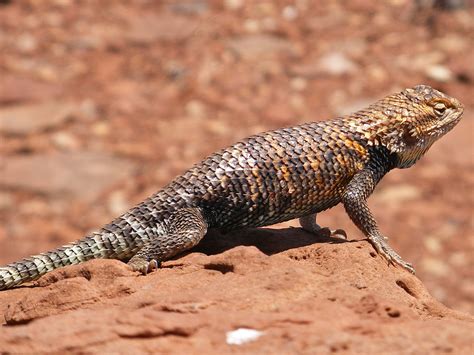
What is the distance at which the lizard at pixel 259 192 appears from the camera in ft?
21.8

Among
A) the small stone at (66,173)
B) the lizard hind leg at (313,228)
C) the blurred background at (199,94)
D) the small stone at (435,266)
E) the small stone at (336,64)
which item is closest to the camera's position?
the lizard hind leg at (313,228)

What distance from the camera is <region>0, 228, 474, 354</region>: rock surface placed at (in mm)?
4852

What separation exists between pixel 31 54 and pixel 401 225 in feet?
28.3

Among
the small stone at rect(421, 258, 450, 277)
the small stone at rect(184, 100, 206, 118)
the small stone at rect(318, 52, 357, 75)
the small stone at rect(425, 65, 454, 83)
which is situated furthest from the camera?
the small stone at rect(318, 52, 357, 75)

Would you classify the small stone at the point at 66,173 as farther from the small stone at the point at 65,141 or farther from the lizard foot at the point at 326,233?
the lizard foot at the point at 326,233

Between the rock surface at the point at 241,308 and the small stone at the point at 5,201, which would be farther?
the small stone at the point at 5,201

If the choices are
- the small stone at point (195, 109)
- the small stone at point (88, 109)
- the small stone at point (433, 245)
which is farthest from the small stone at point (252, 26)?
the small stone at point (433, 245)

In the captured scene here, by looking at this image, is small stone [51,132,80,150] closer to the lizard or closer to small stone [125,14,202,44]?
small stone [125,14,202,44]

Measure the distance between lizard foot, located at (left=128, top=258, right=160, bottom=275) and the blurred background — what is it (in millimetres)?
6526

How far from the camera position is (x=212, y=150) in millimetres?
14805

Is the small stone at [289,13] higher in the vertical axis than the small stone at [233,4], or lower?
lower

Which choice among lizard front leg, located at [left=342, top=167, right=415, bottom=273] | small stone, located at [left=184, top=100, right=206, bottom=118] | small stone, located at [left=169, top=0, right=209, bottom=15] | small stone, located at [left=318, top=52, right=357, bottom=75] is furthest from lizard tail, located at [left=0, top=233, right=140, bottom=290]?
small stone, located at [left=169, top=0, right=209, bottom=15]

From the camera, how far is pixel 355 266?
6.01m

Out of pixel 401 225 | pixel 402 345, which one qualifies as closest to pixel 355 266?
pixel 402 345
